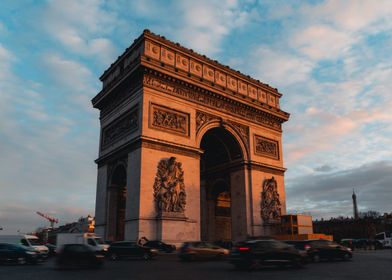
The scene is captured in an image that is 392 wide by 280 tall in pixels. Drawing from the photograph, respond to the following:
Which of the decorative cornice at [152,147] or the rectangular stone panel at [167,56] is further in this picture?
the rectangular stone panel at [167,56]

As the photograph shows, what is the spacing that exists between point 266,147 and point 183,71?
12.3 m

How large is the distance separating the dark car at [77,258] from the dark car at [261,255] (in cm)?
625

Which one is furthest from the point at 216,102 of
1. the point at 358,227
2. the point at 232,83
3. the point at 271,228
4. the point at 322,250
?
the point at 358,227

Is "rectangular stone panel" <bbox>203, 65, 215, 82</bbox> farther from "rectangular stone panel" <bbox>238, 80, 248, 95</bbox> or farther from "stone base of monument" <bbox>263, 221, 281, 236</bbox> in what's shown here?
"stone base of monument" <bbox>263, 221, 281, 236</bbox>

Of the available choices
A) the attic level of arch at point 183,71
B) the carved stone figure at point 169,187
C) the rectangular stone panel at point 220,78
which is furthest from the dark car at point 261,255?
the rectangular stone panel at point 220,78

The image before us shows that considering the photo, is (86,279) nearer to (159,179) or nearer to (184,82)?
(159,179)

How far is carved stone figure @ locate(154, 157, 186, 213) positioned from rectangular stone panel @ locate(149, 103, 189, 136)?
263 centimetres

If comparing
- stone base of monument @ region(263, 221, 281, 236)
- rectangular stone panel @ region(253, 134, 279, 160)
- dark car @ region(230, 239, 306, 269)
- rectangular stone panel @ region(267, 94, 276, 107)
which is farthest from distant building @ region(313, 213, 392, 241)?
dark car @ region(230, 239, 306, 269)

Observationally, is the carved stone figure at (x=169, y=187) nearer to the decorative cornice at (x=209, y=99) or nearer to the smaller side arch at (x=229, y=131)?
the smaller side arch at (x=229, y=131)

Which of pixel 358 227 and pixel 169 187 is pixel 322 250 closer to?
pixel 169 187


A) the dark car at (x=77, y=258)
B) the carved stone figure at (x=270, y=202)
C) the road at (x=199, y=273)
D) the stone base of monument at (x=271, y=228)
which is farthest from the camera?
the carved stone figure at (x=270, y=202)

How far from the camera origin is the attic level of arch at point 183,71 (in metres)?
30.3

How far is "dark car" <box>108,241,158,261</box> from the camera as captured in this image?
23.1 metres

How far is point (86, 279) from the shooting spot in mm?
12273
